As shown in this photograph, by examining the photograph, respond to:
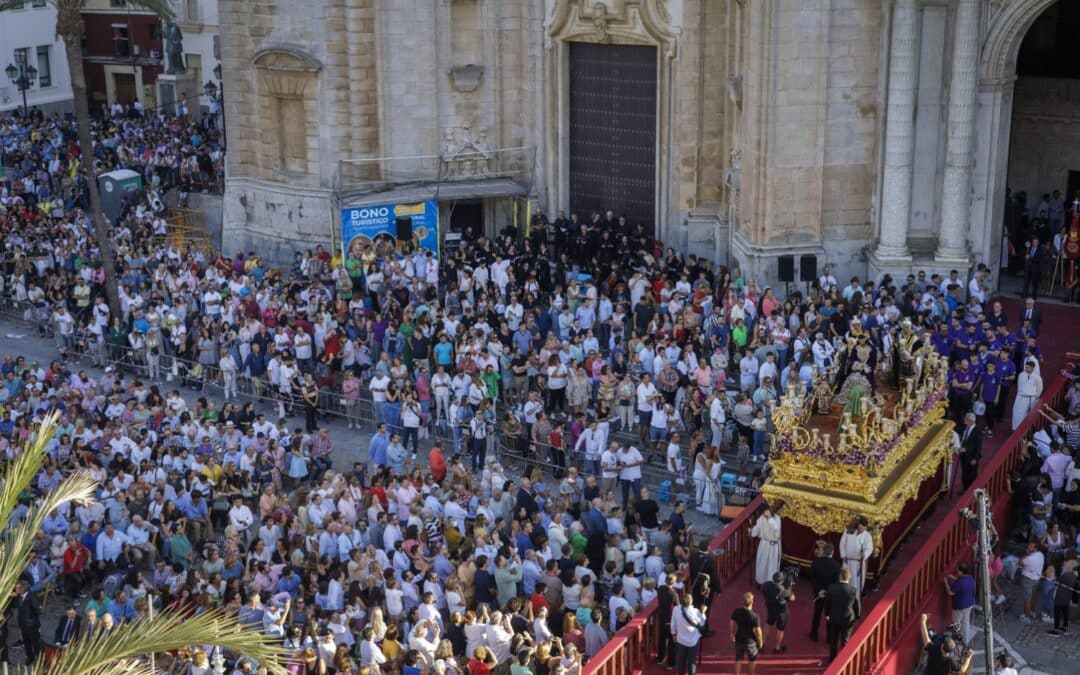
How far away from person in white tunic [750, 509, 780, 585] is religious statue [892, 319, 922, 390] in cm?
369

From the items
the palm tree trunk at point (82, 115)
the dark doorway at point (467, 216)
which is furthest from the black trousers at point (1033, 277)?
the palm tree trunk at point (82, 115)

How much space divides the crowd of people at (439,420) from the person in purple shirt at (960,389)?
0.18 feet

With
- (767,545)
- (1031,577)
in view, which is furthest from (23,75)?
(1031,577)

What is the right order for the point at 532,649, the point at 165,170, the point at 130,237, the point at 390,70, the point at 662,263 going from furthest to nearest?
1. the point at 165,170
2. the point at 130,237
3. the point at 390,70
4. the point at 662,263
5. the point at 532,649

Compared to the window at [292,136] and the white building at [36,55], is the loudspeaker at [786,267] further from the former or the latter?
the white building at [36,55]

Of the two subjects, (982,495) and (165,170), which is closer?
(982,495)

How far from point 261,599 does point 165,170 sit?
87.2 ft

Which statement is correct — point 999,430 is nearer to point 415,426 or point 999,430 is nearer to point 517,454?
point 517,454

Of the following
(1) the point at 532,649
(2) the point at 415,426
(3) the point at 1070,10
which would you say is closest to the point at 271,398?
(2) the point at 415,426

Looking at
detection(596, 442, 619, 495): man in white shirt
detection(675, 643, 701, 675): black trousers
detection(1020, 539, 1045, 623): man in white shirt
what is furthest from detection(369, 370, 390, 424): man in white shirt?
detection(1020, 539, 1045, 623): man in white shirt

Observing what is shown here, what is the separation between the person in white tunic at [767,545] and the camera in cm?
2070

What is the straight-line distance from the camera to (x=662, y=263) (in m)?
33.7

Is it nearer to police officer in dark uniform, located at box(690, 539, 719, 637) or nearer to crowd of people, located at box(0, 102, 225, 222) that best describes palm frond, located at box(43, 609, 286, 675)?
police officer in dark uniform, located at box(690, 539, 719, 637)

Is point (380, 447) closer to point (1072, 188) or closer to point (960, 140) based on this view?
point (960, 140)
